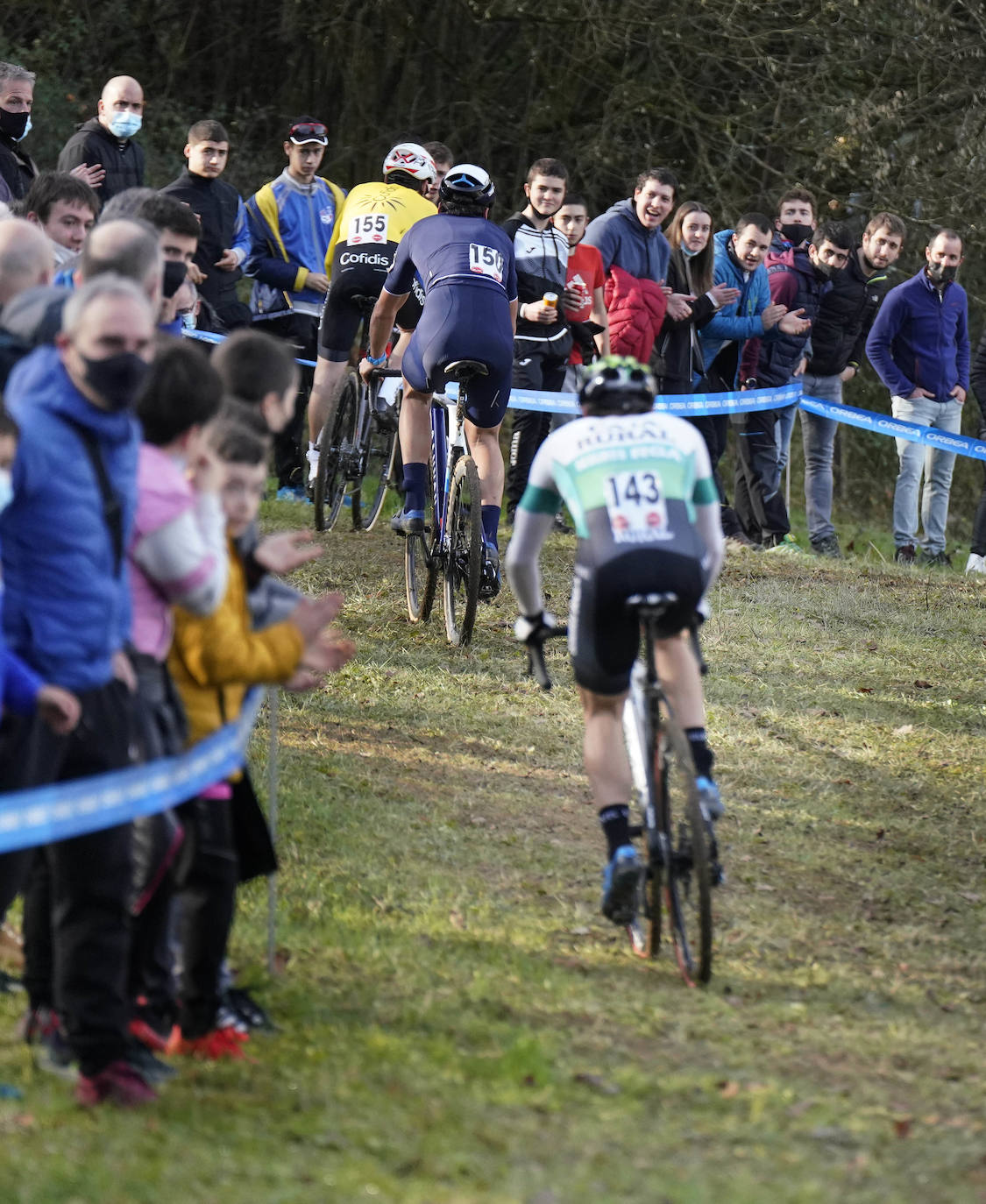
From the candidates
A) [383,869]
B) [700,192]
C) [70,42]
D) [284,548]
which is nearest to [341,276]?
[383,869]

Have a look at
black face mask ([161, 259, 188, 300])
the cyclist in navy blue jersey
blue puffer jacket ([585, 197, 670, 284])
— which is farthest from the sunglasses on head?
black face mask ([161, 259, 188, 300])

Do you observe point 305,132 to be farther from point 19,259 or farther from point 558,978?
point 558,978

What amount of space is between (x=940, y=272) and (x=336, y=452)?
475 centimetres

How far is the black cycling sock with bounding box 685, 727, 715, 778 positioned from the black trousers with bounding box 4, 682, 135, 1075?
6.87 feet

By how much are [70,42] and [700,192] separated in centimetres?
688

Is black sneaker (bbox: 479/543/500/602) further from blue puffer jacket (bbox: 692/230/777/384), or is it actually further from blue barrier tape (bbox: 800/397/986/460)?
blue barrier tape (bbox: 800/397/986/460)

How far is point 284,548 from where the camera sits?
15.1ft

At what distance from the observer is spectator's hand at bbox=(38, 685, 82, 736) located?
3959mm

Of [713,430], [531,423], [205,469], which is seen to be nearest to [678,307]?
[713,430]

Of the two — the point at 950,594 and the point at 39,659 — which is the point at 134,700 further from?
the point at 950,594

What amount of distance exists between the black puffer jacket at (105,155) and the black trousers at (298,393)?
2.24m

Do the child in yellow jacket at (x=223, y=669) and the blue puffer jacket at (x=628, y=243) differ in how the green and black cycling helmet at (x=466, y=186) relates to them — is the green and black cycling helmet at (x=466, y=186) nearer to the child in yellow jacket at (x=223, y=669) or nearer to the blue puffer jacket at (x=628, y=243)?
the blue puffer jacket at (x=628, y=243)

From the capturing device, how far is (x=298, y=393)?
500 inches

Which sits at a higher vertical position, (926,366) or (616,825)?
(926,366)
